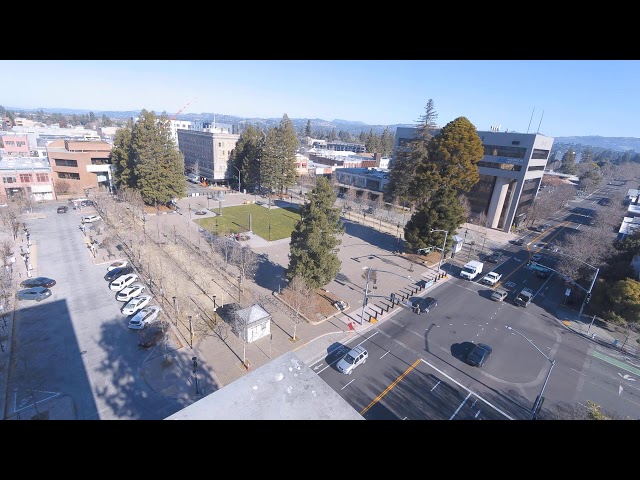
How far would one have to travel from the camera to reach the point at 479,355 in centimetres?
2200

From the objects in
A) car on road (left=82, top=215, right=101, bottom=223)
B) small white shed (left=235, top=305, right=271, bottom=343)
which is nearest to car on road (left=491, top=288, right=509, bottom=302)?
small white shed (left=235, top=305, right=271, bottom=343)

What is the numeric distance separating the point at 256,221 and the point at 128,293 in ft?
78.3

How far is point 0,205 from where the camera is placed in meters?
44.2

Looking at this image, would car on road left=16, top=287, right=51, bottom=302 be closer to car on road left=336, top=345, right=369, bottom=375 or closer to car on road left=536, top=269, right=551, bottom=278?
car on road left=336, top=345, right=369, bottom=375

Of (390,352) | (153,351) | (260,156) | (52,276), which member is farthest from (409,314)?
(260,156)

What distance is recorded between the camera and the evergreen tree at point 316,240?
24969 millimetres

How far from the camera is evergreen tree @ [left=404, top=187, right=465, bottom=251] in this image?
35.5 meters

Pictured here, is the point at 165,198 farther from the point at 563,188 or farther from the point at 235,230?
the point at 563,188

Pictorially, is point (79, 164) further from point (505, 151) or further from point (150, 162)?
point (505, 151)

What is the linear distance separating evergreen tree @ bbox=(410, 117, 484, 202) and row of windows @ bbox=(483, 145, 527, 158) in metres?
9.15

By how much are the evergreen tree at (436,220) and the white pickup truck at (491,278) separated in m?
5.28

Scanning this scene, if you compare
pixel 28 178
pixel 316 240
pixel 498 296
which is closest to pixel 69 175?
pixel 28 178

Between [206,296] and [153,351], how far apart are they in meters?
6.92
